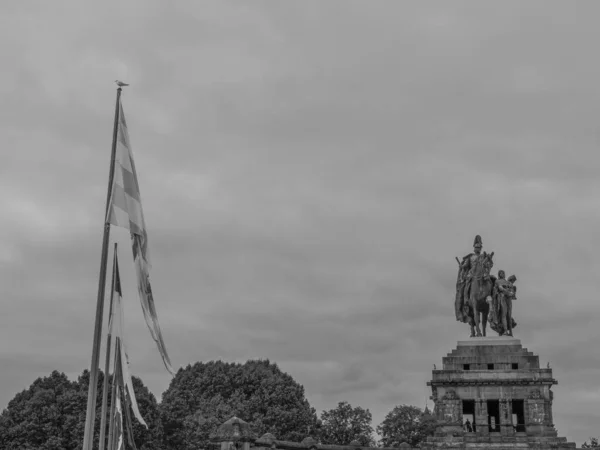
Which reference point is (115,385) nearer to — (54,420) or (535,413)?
(535,413)

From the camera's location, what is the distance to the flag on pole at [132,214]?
2255 centimetres

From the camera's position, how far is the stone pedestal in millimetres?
53438

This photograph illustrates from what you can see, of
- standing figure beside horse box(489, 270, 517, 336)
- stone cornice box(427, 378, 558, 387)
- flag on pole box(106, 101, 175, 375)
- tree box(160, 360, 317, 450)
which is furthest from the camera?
tree box(160, 360, 317, 450)

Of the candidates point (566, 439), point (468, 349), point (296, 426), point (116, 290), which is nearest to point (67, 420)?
point (296, 426)

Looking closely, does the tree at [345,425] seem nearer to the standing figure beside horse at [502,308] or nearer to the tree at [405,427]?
the tree at [405,427]

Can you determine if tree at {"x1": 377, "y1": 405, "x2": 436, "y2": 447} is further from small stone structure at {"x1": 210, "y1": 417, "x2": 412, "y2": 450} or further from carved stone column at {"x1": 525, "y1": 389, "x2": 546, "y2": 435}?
small stone structure at {"x1": 210, "y1": 417, "x2": 412, "y2": 450}

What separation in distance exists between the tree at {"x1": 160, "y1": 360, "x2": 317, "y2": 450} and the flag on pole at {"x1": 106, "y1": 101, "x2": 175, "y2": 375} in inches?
2582

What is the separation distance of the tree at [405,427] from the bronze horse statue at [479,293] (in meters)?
17.9

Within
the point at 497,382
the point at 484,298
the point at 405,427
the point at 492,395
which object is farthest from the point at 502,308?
the point at 405,427

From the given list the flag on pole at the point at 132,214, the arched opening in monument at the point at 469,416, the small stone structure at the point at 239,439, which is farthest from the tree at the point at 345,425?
the flag on pole at the point at 132,214

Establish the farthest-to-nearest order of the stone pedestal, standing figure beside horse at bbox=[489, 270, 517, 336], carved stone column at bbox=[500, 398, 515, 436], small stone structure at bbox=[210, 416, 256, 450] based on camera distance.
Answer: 1. standing figure beside horse at bbox=[489, 270, 517, 336]
2. carved stone column at bbox=[500, 398, 515, 436]
3. the stone pedestal
4. small stone structure at bbox=[210, 416, 256, 450]

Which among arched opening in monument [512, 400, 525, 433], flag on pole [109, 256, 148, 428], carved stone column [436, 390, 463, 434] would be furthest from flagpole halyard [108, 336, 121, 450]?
arched opening in monument [512, 400, 525, 433]

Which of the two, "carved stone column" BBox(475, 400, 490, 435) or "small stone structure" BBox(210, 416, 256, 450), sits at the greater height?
"carved stone column" BBox(475, 400, 490, 435)

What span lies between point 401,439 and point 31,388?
38.7m
